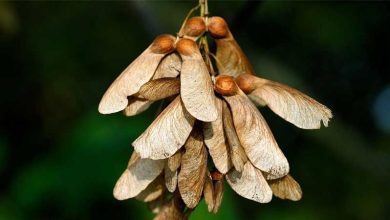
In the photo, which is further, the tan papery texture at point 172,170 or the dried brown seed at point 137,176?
the dried brown seed at point 137,176

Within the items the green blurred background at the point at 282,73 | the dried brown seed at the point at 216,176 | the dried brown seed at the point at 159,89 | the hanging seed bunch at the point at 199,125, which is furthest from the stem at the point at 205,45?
the green blurred background at the point at 282,73

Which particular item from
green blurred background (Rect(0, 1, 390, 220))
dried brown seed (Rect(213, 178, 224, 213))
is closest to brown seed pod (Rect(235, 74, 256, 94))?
dried brown seed (Rect(213, 178, 224, 213))

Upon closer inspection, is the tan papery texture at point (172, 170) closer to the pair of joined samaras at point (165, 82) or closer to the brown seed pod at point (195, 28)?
the pair of joined samaras at point (165, 82)

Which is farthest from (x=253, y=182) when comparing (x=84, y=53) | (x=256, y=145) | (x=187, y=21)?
(x=84, y=53)

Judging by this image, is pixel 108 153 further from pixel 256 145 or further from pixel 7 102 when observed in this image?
pixel 7 102

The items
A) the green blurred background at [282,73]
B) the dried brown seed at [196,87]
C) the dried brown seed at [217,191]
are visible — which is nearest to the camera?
the dried brown seed at [196,87]

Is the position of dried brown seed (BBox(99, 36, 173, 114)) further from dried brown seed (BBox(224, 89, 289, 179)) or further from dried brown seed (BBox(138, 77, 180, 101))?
dried brown seed (BBox(224, 89, 289, 179))
